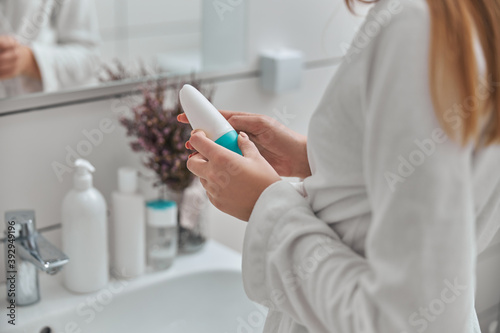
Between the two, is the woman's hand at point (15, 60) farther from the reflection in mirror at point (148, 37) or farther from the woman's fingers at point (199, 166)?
the woman's fingers at point (199, 166)

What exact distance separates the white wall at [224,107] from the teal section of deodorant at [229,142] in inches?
15.2

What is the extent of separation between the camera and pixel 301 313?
1.66ft

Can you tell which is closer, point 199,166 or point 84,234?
point 199,166

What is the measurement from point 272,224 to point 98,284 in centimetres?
45

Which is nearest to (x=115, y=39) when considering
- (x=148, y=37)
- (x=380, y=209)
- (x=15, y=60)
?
(x=148, y=37)

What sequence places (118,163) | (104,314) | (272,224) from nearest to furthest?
(272,224) → (104,314) → (118,163)

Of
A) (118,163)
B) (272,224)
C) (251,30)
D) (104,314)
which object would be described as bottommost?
(104,314)

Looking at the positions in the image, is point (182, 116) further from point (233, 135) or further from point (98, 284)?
point (98, 284)

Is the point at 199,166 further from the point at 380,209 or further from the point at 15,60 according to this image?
the point at 15,60

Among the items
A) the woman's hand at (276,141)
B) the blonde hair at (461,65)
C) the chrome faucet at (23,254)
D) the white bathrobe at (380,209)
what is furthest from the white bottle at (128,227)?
the blonde hair at (461,65)

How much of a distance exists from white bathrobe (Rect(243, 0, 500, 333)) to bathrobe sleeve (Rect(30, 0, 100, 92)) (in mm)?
494

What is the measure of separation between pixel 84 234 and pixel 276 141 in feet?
1.12

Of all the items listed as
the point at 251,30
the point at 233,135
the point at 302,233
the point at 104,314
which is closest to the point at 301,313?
the point at 302,233

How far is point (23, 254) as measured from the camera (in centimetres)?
→ 79
